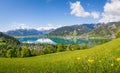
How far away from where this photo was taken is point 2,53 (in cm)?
12975

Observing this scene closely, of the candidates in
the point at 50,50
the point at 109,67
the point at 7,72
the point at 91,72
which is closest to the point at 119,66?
the point at 109,67

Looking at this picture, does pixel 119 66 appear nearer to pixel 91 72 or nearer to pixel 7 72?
pixel 91 72

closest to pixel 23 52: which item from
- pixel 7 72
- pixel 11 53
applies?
pixel 11 53

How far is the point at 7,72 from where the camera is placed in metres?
11.5

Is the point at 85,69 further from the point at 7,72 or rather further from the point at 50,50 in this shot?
the point at 50,50

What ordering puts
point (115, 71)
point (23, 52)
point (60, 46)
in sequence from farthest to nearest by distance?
point (60, 46)
point (23, 52)
point (115, 71)

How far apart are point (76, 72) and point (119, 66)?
1.67 meters

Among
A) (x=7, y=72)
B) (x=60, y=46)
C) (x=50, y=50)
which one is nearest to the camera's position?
(x=7, y=72)

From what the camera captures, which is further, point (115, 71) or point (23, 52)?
point (23, 52)

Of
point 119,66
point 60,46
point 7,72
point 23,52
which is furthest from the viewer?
point 60,46

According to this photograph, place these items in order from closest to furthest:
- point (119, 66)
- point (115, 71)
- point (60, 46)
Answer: point (115, 71), point (119, 66), point (60, 46)

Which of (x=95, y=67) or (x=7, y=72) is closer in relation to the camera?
(x=95, y=67)

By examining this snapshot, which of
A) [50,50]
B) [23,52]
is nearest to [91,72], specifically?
[23,52]

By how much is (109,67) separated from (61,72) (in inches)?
72.2
